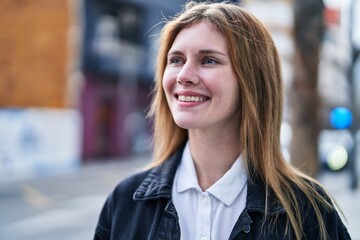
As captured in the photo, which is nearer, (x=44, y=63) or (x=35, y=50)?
(x=35, y=50)

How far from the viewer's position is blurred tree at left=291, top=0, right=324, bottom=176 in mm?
4008

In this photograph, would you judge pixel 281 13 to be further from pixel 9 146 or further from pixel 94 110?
pixel 9 146

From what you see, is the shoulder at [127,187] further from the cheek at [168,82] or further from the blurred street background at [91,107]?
the blurred street background at [91,107]

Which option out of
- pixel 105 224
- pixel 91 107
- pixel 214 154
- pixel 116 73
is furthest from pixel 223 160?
pixel 116 73

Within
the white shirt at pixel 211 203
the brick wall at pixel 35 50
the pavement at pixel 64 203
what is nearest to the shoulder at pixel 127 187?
the white shirt at pixel 211 203

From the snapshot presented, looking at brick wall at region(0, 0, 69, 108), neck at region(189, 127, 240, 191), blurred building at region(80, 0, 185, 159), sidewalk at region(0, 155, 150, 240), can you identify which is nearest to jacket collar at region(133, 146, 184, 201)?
neck at region(189, 127, 240, 191)

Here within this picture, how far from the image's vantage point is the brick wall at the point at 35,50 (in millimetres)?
15789

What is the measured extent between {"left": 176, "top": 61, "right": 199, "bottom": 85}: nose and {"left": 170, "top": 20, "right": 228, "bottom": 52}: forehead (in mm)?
86

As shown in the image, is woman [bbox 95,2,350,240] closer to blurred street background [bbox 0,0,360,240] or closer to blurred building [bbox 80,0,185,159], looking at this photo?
blurred street background [bbox 0,0,360,240]

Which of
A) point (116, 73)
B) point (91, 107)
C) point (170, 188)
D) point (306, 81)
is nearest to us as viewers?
point (170, 188)

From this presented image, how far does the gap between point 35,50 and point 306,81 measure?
13778 mm

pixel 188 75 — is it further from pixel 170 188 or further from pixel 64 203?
pixel 64 203

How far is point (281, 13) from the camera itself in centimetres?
3366

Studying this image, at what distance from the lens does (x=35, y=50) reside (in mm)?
16000
